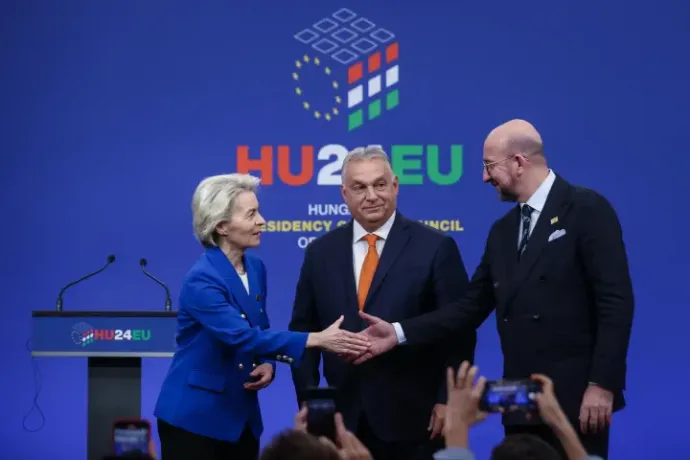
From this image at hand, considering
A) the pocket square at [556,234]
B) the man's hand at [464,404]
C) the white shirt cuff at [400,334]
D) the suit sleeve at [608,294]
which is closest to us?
the man's hand at [464,404]

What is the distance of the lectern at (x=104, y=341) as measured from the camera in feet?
17.1

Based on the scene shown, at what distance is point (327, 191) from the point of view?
6.46 meters

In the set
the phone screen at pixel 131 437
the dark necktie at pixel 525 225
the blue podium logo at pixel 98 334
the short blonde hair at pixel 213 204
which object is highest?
the short blonde hair at pixel 213 204

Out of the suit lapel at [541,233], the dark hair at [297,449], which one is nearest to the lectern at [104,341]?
the suit lapel at [541,233]

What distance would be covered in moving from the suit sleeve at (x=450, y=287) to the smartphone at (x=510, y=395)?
1.17 m

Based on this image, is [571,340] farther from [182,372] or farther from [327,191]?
[327,191]

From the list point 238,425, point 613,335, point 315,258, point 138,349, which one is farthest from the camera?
point 138,349

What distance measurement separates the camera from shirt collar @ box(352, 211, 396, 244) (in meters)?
3.91

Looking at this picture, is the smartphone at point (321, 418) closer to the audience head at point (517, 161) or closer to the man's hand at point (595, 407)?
the man's hand at point (595, 407)

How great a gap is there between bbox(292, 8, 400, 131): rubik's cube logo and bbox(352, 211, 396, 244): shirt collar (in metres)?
2.55

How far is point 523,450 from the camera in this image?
203cm

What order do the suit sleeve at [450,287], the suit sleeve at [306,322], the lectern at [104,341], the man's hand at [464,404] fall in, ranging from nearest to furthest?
the man's hand at [464,404]
the suit sleeve at [450,287]
the suit sleeve at [306,322]
the lectern at [104,341]

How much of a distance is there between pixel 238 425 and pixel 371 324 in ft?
1.80

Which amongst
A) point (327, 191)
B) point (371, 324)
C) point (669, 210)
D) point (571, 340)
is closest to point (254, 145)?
point (327, 191)
